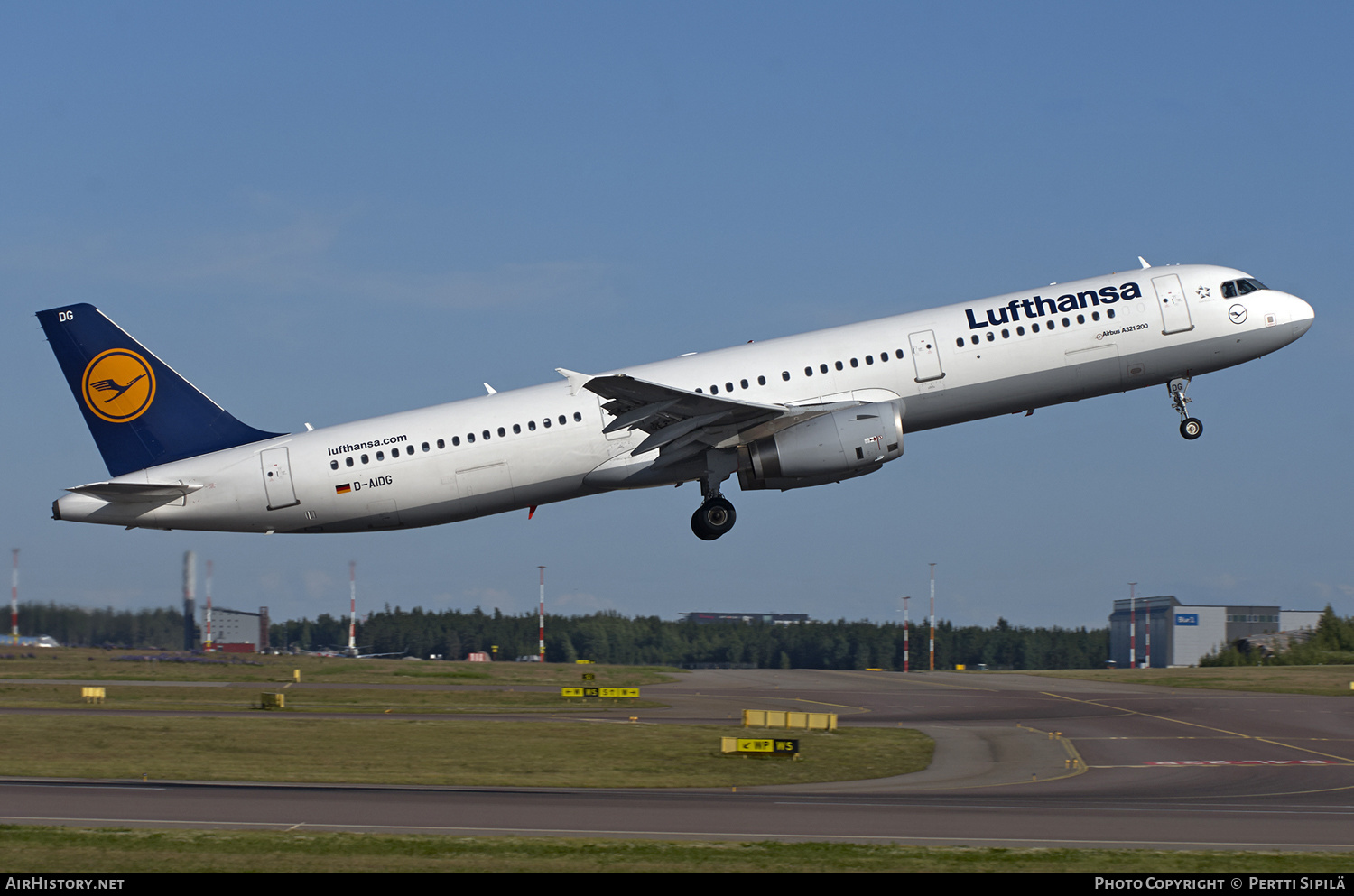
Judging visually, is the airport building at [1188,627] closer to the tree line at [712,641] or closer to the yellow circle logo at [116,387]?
the tree line at [712,641]

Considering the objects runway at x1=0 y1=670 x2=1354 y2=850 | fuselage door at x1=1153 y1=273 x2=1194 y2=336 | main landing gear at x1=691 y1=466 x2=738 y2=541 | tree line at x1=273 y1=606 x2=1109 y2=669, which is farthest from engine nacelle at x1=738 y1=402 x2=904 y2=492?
tree line at x1=273 y1=606 x2=1109 y2=669

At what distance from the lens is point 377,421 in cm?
3772

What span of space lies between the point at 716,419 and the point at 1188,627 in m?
93.1

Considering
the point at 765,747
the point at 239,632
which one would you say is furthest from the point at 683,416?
the point at 239,632

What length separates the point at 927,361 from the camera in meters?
35.8

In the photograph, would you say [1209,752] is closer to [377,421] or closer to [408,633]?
[377,421]

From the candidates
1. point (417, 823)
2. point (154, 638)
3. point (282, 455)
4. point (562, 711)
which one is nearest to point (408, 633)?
point (154, 638)

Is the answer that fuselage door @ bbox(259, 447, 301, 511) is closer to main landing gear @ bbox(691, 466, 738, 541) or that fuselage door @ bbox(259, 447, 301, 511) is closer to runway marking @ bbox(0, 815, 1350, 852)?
main landing gear @ bbox(691, 466, 738, 541)

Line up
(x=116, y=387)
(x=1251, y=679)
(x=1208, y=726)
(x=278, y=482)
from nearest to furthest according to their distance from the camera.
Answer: (x=278, y=482) → (x=116, y=387) → (x=1208, y=726) → (x=1251, y=679)

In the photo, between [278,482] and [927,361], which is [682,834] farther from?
[278,482]

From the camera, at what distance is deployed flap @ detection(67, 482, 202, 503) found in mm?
36469

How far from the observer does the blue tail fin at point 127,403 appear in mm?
38500

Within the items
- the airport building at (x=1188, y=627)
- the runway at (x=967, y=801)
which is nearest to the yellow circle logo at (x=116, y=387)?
the runway at (x=967, y=801)

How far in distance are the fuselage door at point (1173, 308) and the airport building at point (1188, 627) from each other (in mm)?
82852
